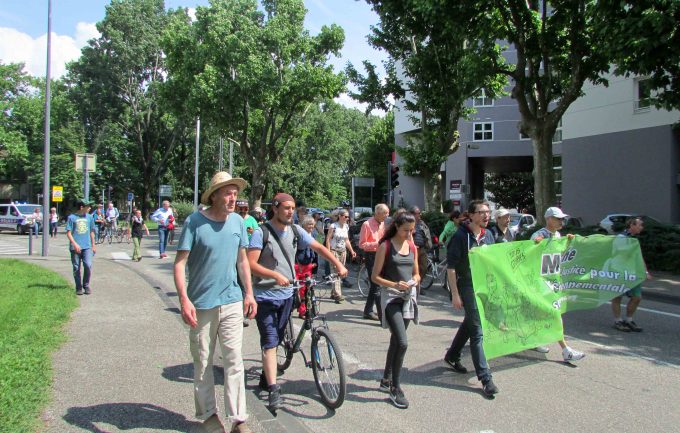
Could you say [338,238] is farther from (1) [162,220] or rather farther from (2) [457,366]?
(1) [162,220]

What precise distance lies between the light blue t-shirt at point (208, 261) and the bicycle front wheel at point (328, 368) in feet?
3.14

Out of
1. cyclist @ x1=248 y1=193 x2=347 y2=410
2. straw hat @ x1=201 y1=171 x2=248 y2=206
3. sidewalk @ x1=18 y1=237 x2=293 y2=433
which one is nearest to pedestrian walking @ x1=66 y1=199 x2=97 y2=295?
sidewalk @ x1=18 y1=237 x2=293 y2=433

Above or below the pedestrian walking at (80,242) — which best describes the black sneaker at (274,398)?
below

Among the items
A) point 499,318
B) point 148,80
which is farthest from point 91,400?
point 148,80

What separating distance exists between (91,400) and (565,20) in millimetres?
15634

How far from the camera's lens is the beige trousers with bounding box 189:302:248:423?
12.6 ft

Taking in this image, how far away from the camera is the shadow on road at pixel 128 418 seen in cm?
395

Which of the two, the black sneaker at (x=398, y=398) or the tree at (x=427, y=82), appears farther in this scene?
the tree at (x=427, y=82)

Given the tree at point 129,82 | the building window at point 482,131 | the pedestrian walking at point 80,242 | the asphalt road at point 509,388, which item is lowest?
the asphalt road at point 509,388

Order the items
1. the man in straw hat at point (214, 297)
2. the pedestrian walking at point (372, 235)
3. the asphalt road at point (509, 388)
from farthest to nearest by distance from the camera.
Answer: the pedestrian walking at point (372, 235)
the asphalt road at point (509, 388)
the man in straw hat at point (214, 297)

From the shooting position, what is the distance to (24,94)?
151 feet

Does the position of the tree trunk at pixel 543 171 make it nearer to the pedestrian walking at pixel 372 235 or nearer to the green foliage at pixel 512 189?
the pedestrian walking at pixel 372 235

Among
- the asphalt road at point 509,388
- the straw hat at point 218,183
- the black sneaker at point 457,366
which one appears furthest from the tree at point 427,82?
the straw hat at point 218,183

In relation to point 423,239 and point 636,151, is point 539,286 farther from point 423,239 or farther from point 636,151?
point 636,151
